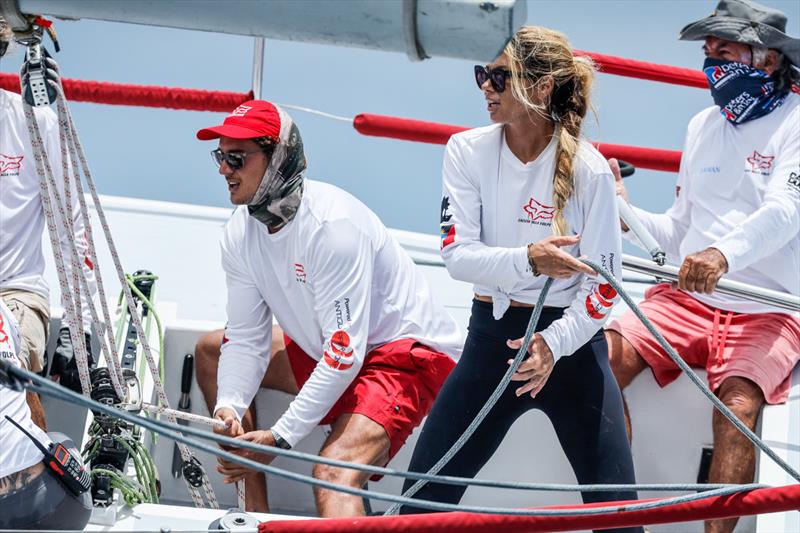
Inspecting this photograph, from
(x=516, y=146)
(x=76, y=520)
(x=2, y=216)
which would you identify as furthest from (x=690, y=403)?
(x=2, y=216)

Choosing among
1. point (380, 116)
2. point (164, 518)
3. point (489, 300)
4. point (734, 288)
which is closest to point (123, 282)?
point (164, 518)

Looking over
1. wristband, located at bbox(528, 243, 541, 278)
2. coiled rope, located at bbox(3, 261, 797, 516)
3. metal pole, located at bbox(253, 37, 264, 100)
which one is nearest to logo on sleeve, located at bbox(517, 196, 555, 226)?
wristband, located at bbox(528, 243, 541, 278)

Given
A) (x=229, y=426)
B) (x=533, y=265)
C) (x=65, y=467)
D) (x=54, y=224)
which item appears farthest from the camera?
(x=229, y=426)

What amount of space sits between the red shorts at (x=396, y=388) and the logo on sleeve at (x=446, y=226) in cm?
48

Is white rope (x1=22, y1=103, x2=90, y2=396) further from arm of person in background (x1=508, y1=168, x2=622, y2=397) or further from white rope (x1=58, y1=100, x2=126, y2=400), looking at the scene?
arm of person in background (x1=508, y1=168, x2=622, y2=397)

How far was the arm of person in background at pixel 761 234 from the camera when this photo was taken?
3594 mm

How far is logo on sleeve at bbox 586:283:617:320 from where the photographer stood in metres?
3.16

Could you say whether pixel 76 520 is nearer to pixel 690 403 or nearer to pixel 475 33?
pixel 475 33

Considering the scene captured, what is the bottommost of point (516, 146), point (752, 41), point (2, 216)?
point (2, 216)

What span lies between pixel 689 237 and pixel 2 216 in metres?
2.13

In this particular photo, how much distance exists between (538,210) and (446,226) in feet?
0.78

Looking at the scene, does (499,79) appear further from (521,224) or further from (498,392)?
(498,392)

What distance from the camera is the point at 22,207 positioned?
397cm

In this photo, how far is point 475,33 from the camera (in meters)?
1.83
